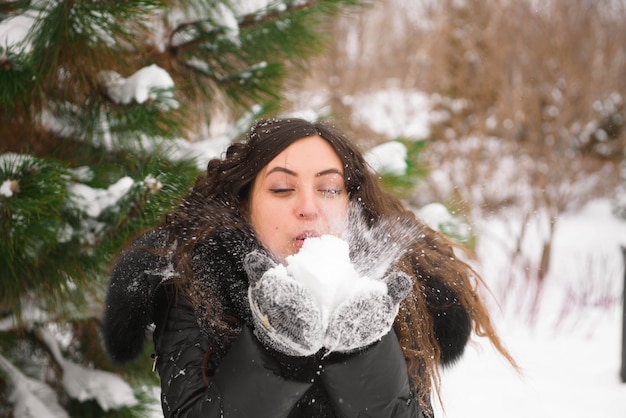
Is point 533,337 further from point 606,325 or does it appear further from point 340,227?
point 340,227

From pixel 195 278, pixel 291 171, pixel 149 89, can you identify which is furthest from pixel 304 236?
pixel 149 89

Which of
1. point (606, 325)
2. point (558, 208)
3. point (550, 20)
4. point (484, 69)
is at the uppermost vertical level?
point (550, 20)

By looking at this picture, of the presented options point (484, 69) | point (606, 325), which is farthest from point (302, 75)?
point (484, 69)

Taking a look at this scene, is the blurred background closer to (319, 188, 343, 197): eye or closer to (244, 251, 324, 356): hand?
(319, 188, 343, 197): eye

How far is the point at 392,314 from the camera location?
1.22 metres

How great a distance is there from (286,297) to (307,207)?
0.38 meters

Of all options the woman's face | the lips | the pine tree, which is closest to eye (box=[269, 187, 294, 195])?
the woman's face

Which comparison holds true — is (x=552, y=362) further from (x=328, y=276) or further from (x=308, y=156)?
(x=328, y=276)

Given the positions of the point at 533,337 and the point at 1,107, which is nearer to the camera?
the point at 1,107

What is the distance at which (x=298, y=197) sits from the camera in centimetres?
150

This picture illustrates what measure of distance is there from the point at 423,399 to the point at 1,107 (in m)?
1.74

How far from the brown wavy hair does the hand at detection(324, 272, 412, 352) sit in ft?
1.20

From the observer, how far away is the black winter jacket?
1226mm

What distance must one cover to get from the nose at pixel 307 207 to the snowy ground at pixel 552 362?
0.70m
